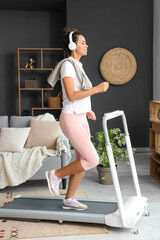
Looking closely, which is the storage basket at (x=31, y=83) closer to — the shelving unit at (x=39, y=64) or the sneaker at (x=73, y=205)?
the shelving unit at (x=39, y=64)

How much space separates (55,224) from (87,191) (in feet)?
3.39

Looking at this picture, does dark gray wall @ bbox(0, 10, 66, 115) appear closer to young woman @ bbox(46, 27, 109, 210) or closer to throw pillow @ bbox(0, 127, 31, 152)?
throw pillow @ bbox(0, 127, 31, 152)

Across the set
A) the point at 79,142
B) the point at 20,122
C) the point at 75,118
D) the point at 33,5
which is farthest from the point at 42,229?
the point at 33,5

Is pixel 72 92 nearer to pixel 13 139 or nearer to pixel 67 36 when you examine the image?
pixel 67 36

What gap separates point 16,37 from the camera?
21.1ft

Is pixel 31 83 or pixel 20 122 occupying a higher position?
pixel 31 83

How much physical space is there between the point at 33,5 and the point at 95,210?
440 cm

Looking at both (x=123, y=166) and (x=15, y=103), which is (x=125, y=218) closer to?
(x=123, y=166)

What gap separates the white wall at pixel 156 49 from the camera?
5.77 metres

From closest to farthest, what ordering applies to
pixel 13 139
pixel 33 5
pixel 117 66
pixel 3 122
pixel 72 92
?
pixel 72 92 < pixel 13 139 < pixel 3 122 < pixel 117 66 < pixel 33 5

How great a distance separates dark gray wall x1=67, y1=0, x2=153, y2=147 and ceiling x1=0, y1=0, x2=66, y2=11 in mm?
387

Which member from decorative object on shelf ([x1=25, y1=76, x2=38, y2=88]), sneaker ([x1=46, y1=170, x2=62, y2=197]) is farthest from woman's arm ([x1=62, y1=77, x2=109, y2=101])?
decorative object on shelf ([x1=25, y1=76, x2=38, y2=88])

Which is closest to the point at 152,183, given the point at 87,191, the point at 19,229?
the point at 87,191

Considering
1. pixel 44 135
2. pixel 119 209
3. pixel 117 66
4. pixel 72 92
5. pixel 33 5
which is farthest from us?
pixel 33 5
